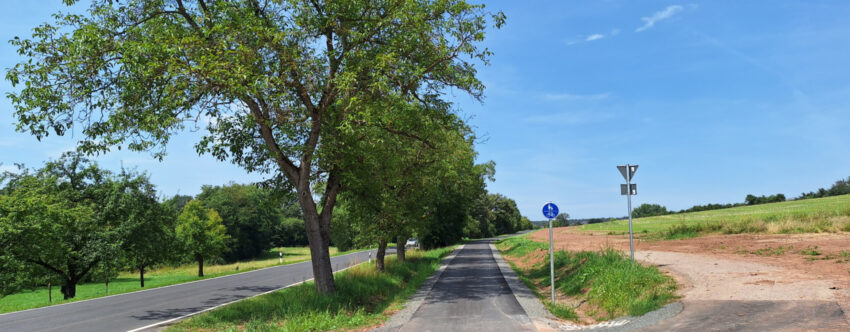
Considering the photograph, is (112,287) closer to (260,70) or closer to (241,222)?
(260,70)

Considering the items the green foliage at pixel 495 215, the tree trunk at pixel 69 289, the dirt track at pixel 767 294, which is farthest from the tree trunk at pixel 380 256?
the green foliage at pixel 495 215

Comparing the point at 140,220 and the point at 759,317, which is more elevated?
the point at 140,220

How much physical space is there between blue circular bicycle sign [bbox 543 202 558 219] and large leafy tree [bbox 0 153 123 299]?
23174 mm

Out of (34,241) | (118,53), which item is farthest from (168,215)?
(118,53)

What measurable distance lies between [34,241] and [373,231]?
17.0 m

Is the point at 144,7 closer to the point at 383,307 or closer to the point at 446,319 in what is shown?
the point at 383,307

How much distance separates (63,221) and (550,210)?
2506 cm

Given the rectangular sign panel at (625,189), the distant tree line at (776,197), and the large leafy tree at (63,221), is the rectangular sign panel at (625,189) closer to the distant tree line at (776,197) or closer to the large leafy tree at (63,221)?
the large leafy tree at (63,221)

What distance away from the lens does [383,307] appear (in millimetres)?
12703

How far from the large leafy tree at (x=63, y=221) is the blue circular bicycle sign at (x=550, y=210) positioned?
23.2 meters

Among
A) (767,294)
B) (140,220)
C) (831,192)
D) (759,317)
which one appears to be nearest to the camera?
(759,317)

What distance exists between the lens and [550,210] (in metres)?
12.1

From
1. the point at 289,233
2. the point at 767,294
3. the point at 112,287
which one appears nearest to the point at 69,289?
the point at 112,287

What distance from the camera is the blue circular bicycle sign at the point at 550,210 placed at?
12.1 metres
